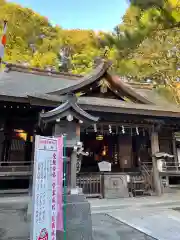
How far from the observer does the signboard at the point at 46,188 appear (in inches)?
116

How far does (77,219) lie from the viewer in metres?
4.22

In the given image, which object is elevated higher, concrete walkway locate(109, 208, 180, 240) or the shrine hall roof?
the shrine hall roof

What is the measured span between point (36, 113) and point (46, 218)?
6.02 meters

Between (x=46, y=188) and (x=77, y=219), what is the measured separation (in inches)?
60.9

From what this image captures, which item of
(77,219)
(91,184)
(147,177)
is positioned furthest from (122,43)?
(147,177)

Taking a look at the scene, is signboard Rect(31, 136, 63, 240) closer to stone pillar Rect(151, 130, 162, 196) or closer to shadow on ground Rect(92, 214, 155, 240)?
shadow on ground Rect(92, 214, 155, 240)

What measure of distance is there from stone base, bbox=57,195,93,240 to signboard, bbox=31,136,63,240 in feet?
2.66

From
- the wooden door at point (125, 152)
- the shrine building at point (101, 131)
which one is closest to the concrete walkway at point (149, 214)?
the shrine building at point (101, 131)

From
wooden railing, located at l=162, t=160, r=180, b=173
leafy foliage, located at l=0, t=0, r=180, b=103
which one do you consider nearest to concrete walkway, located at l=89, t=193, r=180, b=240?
wooden railing, located at l=162, t=160, r=180, b=173

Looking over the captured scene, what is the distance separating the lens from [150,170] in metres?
9.65

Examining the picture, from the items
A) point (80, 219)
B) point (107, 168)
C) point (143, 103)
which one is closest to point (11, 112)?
point (107, 168)

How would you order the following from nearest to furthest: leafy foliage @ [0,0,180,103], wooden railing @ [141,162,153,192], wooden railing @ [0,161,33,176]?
leafy foliage @ [0,0,180,103]
wooden railing @ [0,161,33,176]
wooden railing @ [141,162,153,192]

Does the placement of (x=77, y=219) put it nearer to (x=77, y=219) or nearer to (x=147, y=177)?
(x=77, y=219)

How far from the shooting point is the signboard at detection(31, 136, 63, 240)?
294 cm
